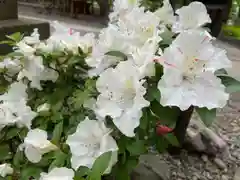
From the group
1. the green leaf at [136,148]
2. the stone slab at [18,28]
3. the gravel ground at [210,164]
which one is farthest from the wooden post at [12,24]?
the green leaf at [136,148]

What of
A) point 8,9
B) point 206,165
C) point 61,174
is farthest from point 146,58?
point 8,9

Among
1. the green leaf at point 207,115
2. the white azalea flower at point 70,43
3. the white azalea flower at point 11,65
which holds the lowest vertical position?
the white azalea flower at point 11,65

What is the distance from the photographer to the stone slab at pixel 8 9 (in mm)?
2978

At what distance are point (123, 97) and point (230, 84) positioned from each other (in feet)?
0.78

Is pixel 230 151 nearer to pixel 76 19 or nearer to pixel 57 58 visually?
pixel 57 58

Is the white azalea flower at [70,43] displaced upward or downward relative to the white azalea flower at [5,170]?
upward

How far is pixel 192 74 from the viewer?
0.81 m

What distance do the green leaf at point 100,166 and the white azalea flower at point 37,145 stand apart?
20 centimetres

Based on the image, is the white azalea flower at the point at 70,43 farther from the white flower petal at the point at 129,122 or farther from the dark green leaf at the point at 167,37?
the white flower petal at the point at 129,122

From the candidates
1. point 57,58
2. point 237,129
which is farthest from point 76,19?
point 57,58

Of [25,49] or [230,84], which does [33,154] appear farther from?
[230,84]

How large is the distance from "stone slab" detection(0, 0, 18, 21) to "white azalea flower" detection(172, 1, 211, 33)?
2243mm

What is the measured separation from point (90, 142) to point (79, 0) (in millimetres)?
8054

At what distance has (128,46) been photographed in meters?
0.95
